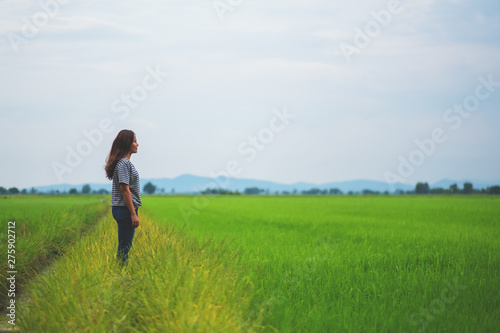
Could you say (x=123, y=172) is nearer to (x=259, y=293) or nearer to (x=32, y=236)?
(x=259, y=293)

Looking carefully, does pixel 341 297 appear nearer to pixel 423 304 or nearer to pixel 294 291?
pixel 294 291

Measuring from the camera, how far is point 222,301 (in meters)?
3.95

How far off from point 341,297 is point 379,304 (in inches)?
17.4

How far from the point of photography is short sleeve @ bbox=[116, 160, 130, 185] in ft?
16.8

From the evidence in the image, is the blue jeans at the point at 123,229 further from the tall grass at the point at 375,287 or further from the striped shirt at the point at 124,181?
the tall grass at the point at 375,287

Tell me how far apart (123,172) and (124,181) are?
4.7 inches

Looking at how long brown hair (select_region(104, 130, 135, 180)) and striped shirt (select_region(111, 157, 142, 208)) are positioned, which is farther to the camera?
long brown hair (select_region(104, 130, 135, 180))

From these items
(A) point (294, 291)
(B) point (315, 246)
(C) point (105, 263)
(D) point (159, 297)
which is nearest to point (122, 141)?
(C) point (105, 263)

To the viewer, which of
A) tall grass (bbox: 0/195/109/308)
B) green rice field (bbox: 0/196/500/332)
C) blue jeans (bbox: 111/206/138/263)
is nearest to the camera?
green rice field (bbox: 0/196/500/332)

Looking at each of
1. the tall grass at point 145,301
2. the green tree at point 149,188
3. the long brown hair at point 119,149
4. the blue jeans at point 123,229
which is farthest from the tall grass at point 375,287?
the green tree at point 149,188

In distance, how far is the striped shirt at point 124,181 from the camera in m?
5.14

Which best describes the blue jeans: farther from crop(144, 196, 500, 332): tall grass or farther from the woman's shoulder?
crop(144, 196, 500, 332): tall grass

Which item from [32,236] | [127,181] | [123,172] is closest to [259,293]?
[127,181]

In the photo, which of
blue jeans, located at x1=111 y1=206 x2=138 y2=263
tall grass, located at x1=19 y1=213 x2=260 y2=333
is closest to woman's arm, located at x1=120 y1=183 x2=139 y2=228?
blue jeans, located at x1=111 y1=206 x2=138 y2=263
